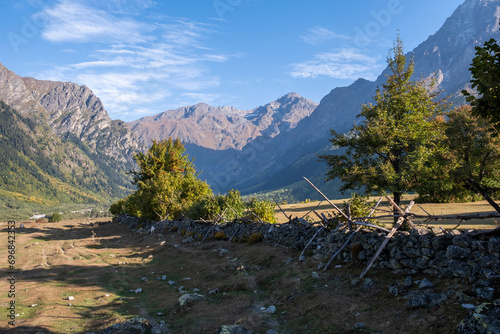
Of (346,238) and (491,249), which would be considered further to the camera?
(346,238)

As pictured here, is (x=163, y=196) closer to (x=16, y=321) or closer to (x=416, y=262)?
(x=16, y=321)

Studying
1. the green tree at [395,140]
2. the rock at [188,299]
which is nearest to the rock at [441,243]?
the green tree at [395,140]

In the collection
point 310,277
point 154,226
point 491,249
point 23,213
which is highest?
→ point 491,249

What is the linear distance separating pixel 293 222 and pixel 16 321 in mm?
14059

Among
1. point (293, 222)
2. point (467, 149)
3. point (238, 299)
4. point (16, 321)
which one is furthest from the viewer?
point (467, 149)

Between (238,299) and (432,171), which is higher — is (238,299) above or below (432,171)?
below

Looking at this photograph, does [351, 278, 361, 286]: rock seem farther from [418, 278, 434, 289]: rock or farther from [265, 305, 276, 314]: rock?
[265, 305, 276, 314]: rock

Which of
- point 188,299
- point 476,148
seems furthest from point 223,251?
point 476,148

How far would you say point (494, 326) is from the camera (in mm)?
5398

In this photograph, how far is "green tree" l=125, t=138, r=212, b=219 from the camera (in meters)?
38.9

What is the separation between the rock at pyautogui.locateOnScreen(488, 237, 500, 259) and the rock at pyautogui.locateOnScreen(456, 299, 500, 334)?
1.72 metres

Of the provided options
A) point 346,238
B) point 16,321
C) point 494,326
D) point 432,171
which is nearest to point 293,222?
point 346,238

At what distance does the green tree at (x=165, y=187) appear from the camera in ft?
128

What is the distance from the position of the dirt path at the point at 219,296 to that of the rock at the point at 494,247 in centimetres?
148
